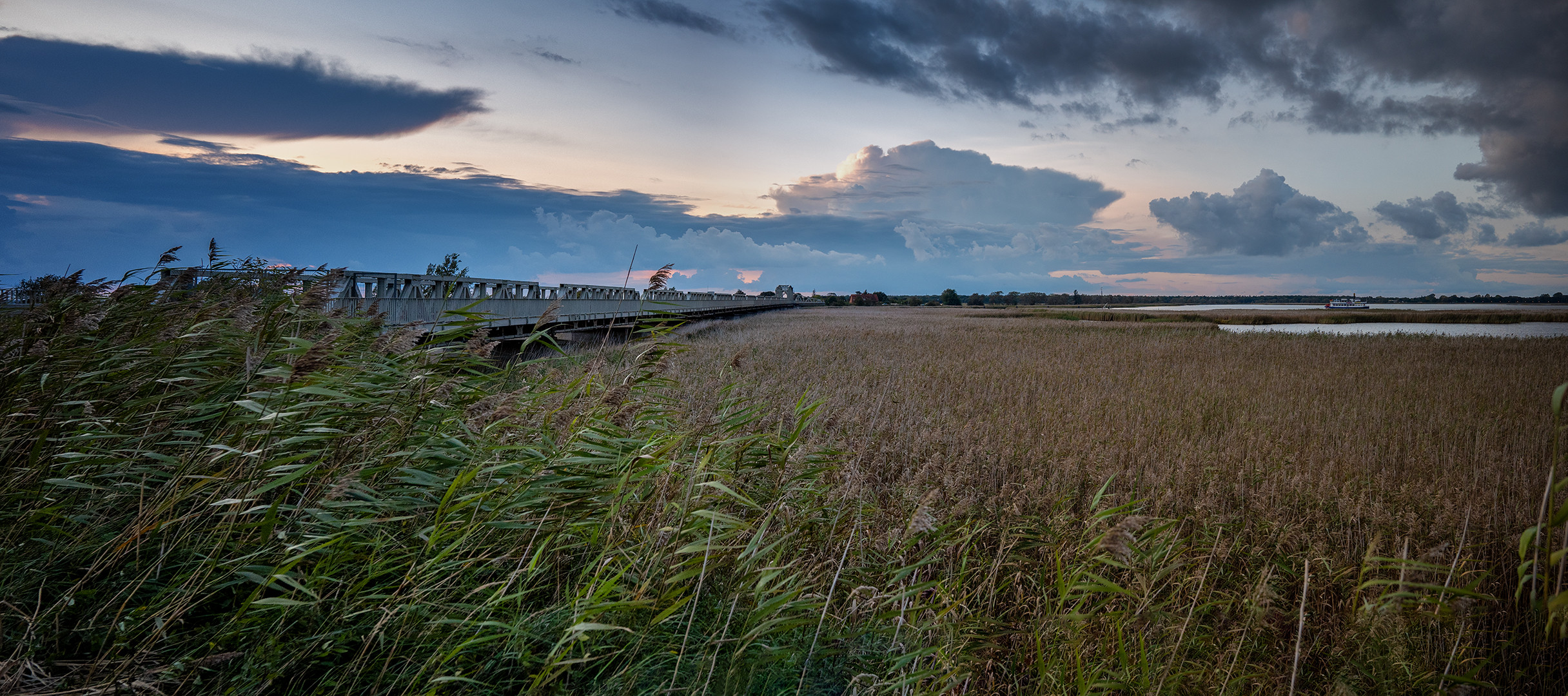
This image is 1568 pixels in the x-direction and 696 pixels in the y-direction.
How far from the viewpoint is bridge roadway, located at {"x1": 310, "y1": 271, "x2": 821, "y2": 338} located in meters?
4.97

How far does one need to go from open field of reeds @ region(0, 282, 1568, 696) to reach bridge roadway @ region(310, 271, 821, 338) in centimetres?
45

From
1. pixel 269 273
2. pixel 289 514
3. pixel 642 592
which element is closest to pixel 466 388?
pixel 289 514

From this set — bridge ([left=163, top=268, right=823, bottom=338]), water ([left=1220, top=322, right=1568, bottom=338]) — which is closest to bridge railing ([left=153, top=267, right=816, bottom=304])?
bridge ([left=163, top=268, right=823, bottom=338])

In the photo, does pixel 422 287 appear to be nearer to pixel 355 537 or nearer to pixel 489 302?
pixel 489 302

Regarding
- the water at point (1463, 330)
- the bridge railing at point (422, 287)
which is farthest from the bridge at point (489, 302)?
the water at point (1463, 330)

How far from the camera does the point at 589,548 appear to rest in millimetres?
3307

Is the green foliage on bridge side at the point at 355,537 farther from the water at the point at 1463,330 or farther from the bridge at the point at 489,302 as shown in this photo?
the water at the point at 1463,330

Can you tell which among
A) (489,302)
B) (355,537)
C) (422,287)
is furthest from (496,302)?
(355,537)

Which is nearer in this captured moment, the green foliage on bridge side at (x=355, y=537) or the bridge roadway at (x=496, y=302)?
the green foliage on bridge side at (x=355, y=537)

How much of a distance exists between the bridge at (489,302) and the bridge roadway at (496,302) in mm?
17

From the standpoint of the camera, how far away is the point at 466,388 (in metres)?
4.67

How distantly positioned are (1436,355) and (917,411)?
22.4 meters

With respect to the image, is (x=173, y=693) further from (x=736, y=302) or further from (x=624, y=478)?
(x=736, y=302)

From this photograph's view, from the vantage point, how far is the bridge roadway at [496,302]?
4.97m
